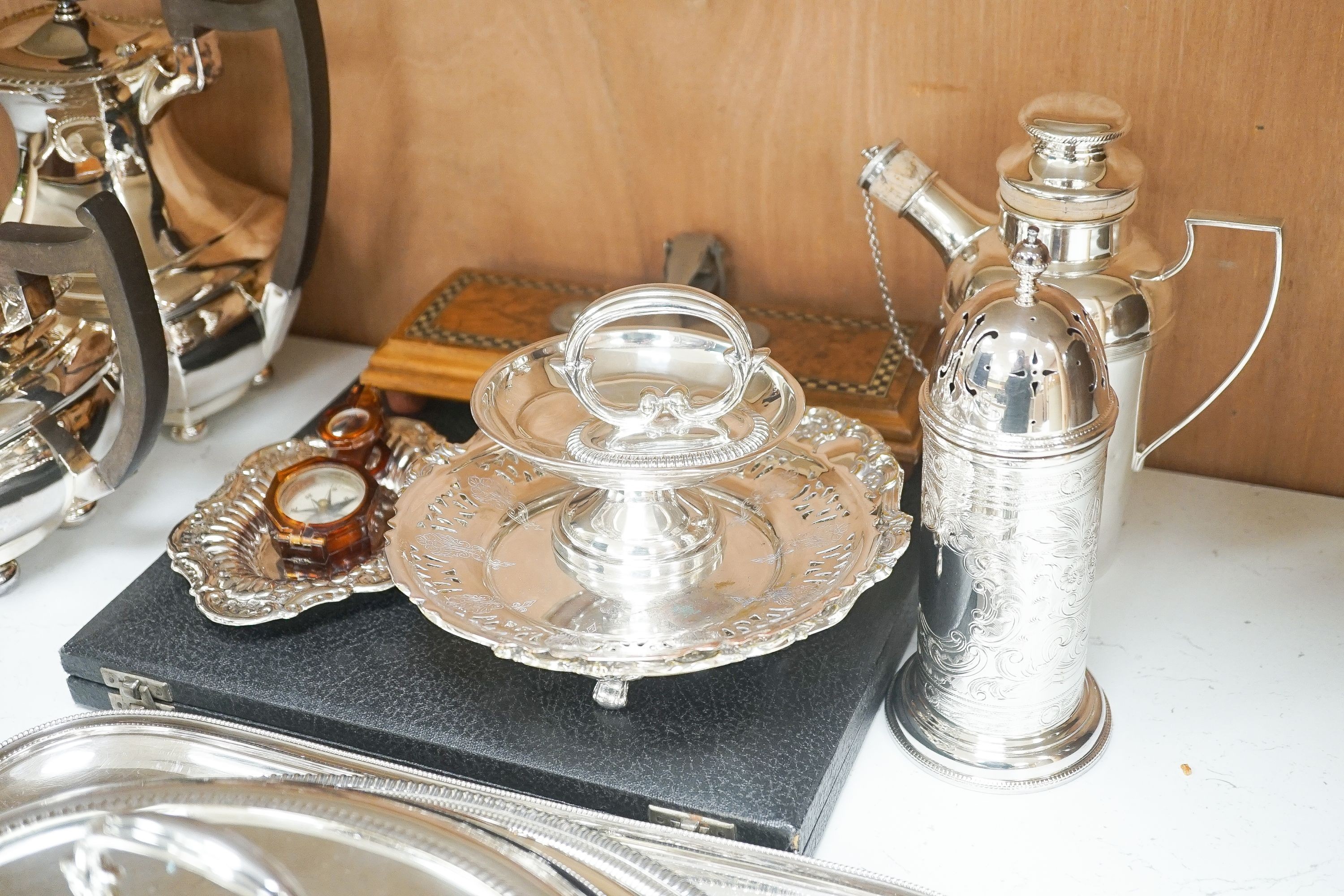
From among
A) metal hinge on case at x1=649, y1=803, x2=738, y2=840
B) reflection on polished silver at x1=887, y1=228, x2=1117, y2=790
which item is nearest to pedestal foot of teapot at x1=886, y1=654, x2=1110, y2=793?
reflection on polished silver at x1=887, y1=228, x2=1117, y2=790

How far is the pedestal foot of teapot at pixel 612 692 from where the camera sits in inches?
24.7

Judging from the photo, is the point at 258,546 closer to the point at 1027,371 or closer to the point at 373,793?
the point at 373,793

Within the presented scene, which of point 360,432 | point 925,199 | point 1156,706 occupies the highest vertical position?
point 925,199

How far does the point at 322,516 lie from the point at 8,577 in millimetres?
209

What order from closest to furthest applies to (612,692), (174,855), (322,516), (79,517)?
(174,855) < (612,692) < (322,516) < (79,517)

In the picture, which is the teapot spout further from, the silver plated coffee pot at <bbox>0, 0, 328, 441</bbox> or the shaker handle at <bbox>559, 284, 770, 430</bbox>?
the silver plated coffee pot at <bbox>0, 0, 328, 441</bbox>

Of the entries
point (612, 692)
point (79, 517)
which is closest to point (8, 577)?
point (79, 517)

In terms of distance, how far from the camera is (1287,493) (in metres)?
0.84

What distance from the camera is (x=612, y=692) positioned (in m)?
0.63

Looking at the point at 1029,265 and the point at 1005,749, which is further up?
the point at 1029,265

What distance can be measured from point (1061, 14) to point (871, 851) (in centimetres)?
49

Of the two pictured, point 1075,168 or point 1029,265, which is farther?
point 1075,168

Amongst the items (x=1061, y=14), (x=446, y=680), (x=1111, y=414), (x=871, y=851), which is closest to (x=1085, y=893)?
(x=871, y=851)

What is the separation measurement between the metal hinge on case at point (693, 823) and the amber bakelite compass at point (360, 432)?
288 millimetres
